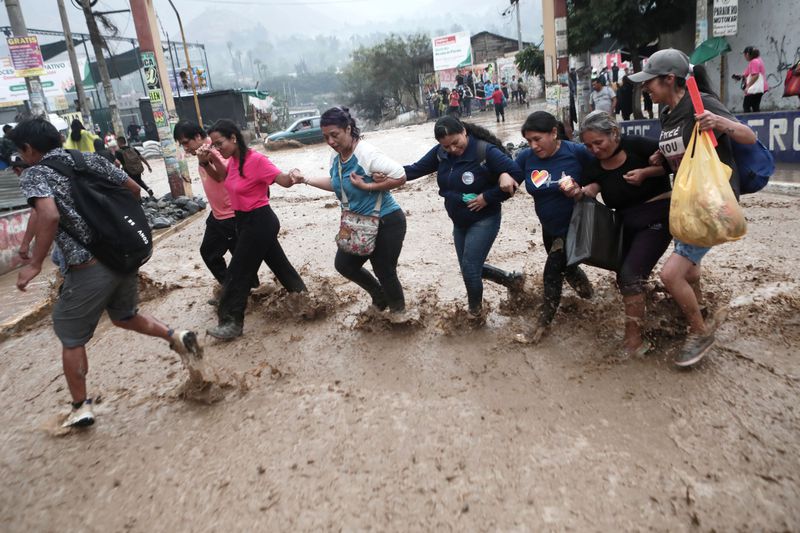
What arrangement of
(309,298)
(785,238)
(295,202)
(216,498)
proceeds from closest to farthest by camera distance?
1. (216,498)
2. (309,298)
3. (785,238)
4. (295,202)

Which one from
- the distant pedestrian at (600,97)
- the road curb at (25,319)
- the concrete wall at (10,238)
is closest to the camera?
the road curb at (25,319)

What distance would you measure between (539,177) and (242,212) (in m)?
2.29

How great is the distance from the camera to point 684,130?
2.96 meters

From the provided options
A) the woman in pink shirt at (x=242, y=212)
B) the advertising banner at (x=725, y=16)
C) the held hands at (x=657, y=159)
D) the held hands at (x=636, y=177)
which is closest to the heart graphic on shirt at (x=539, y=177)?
the held hands at (x=636, y=177)

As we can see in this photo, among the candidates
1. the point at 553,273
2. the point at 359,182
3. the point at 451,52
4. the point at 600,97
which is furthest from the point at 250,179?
the point at 451,52

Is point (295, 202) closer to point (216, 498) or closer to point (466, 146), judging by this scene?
point (466, 146)

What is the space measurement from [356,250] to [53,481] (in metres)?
2.27

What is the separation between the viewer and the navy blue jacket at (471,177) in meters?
3.71

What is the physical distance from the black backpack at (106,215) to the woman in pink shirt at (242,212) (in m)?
0.95

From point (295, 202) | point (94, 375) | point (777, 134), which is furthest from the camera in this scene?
point (295, 202)

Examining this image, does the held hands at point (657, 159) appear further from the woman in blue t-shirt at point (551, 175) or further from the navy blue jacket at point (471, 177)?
the navy blue jacket at point (471, 177)

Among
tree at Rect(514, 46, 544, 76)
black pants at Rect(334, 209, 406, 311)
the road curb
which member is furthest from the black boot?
tree at Rect(514, 46, 544, 76)

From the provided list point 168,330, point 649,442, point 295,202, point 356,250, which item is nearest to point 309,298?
point 356,250

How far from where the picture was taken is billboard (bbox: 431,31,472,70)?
129 feet
